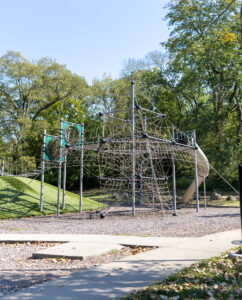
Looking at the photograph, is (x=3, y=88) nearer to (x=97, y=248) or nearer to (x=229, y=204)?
(x=229, y=204)

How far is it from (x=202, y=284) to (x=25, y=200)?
13600 millimetres

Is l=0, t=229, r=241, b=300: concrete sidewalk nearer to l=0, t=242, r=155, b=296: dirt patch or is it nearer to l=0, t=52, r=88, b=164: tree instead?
l=0, t=242, r=155, b=296: dirt patch

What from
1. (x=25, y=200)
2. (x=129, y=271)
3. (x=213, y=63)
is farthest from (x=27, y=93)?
(x=129, y=271)

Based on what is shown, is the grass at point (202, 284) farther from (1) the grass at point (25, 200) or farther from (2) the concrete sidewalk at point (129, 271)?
(1) the grass at point (25, 200)

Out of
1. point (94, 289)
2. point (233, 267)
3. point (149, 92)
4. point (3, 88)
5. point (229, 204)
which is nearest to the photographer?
point (94, 289)

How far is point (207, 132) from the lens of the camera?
2620 centimetres

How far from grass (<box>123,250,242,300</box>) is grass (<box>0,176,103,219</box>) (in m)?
11.0

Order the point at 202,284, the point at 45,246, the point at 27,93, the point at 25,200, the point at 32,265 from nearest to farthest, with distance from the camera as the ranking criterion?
the point at 202,284, the point at 32,265, the point at 45,246, the point at 25,200, the point at 27,93

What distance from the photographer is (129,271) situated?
5.18m

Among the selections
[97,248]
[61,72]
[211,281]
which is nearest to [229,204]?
[97,248]

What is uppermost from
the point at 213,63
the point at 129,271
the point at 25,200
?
the point at 213,63

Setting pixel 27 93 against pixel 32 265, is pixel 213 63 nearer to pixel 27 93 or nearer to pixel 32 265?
pixel 27 93

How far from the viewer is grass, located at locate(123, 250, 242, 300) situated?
3.99 m

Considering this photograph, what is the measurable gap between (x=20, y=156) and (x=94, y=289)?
3066 centimetres
